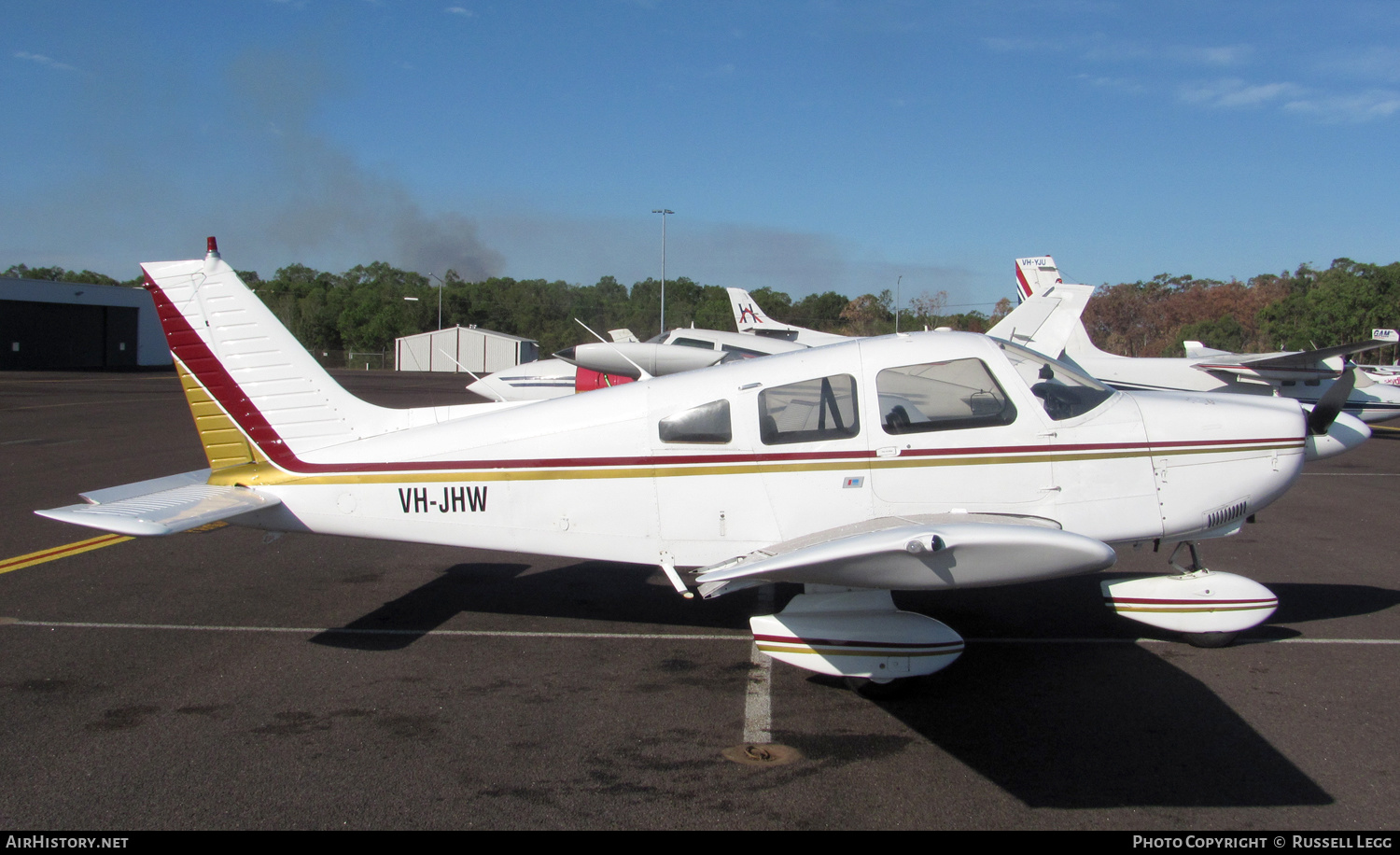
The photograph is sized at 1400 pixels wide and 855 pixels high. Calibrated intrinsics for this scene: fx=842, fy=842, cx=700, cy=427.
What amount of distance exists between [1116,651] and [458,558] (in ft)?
19.0

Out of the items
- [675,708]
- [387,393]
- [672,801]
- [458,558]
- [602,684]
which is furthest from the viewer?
[387,393]

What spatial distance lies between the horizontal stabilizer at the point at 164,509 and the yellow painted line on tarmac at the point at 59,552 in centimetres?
269

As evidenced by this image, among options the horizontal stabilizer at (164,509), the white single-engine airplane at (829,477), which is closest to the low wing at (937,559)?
the white single-engine airplane at (829,477)

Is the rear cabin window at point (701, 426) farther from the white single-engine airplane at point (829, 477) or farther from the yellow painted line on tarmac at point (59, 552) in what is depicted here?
the yellow painted line on tarmac at point (59, 552)

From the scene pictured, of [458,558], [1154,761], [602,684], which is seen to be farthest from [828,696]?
[458,558]

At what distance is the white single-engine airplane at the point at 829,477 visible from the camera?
5004 mm

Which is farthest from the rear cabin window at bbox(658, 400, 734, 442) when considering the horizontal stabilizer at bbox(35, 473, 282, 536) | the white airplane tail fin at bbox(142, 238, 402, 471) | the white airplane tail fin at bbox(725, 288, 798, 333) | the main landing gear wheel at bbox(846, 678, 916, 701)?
the white airplane tail fin at bbox(725, 288, 798, 333)

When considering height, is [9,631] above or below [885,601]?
below

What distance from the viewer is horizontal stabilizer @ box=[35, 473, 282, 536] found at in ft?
14.0

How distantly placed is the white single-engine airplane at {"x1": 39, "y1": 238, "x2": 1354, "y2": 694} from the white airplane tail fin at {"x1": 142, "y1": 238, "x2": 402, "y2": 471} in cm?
27

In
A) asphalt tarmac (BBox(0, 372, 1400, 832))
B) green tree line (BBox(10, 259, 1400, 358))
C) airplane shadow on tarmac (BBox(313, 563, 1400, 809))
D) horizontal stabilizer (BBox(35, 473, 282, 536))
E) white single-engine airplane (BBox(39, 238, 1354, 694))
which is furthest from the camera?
green tree line (BBox(10, 259, 1400, 358))

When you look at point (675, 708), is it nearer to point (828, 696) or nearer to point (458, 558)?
point (828, 696)

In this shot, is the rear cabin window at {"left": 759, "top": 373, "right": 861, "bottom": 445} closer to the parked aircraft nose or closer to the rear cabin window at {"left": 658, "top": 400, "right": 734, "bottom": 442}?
the rear cabin window at {"left": 658, "top": 400, "right": 734, "bottom": 442}

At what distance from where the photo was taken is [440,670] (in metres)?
5.20
